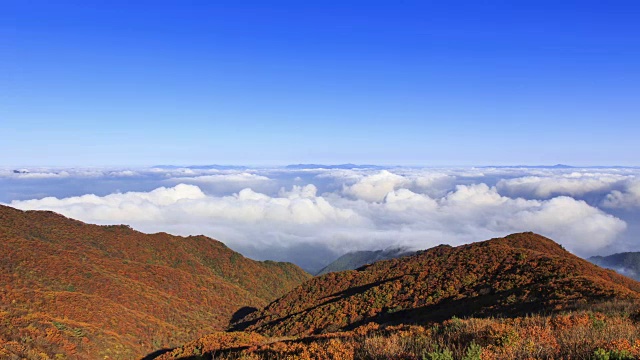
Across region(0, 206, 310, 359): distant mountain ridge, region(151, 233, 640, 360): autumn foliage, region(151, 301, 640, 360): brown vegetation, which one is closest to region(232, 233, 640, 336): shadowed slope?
region(151, 233, 640, 360): autumn foliage

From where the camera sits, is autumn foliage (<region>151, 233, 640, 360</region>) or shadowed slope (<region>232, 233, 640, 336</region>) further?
shadowed slope (<region>232, 233, 640, 336</region>)

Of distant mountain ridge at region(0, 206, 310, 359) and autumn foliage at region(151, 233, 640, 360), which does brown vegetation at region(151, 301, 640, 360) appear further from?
distant mountain ridge at region(0, 206, 310, 359)

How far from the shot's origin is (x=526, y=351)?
7.17 meters

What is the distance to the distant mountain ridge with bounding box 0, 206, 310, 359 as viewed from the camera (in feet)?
107

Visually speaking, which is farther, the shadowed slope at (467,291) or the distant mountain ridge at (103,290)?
the distant mountain ridge at (103,290)

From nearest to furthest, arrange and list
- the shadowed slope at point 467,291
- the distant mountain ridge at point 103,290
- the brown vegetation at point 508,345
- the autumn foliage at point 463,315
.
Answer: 1. the brown vegetation at point 508,345
2. the autumn foliage at point 463,315
3. the shadowed slope at point 467,291
4. the distant mountain ridge at point 103,290

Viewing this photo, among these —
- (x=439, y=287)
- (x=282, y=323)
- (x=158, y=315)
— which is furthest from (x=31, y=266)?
(x=439, y=287)

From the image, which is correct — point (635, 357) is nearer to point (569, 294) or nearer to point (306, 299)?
point (569, 294)

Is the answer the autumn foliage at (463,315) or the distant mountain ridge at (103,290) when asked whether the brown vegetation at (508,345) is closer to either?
the autumn foliage at (463,315)

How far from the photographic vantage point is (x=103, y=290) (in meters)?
55.4

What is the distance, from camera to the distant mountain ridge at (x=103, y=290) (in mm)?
32625

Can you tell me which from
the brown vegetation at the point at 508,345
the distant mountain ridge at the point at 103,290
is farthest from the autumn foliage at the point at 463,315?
the distant mountain ridge at the point at 103,290

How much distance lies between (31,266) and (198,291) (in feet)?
105

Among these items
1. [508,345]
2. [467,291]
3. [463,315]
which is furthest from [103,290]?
[508,345]
